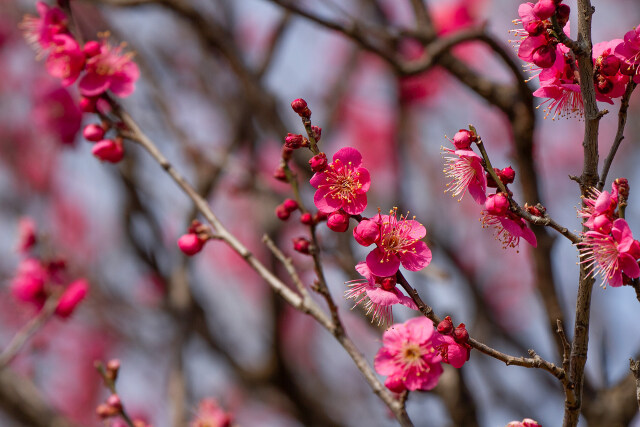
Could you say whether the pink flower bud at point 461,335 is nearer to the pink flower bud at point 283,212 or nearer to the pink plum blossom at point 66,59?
the pink flower bud at point 283,212

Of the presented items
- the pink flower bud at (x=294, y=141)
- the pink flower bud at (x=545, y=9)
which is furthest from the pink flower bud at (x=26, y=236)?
the pink flower bud at (x=545, y=9)

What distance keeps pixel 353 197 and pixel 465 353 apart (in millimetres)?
374

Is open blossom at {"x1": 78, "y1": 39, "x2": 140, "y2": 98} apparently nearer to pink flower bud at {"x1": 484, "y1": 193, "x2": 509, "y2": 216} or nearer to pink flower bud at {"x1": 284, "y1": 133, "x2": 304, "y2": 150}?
pink flower bud at {"x1": 284, "y1": 133, "x2": 304, "y2": 150}

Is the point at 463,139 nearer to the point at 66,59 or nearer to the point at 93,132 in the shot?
the point at 93,132

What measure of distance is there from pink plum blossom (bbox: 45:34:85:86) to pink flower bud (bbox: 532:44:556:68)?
1.30m

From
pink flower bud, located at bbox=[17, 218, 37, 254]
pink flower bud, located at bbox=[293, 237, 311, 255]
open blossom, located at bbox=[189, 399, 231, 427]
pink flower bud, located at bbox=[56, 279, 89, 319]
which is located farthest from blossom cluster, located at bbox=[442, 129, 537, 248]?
pink flower bud, located at bbox=[17, 218, 37, 254]

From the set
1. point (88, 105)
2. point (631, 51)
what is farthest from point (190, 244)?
point (631, 51)

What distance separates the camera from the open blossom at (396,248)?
3.86 ft

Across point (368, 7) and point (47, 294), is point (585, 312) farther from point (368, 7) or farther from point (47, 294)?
point (368, 7)

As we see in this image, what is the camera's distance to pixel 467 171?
1.22 metres

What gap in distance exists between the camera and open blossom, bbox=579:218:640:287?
→ 104 centimetres

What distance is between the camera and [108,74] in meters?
1.83

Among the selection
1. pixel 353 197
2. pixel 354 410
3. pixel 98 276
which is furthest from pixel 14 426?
→ pixel 353 197

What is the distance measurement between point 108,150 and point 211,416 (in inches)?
38.0
